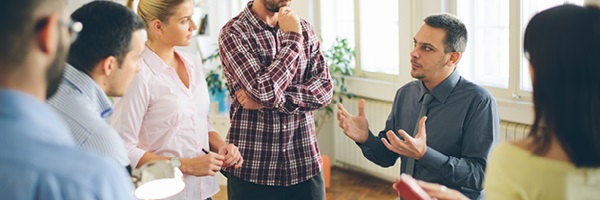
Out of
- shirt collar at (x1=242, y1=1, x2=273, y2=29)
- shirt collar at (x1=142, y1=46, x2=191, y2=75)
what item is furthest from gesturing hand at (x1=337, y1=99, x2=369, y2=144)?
shirt collar at (x1=142, y1=46, x2=191, y2=75)

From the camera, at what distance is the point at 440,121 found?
2723 mm

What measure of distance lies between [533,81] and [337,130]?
15.4 ft

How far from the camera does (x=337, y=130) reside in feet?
20.0

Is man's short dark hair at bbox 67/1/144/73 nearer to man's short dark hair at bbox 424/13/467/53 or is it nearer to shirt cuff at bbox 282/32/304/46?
shirt cuff at bbox 282/32/304/46

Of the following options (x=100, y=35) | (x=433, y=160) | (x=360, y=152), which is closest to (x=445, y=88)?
(x=433, y=160)

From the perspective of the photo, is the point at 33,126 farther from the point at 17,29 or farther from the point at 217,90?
the point at 217,90

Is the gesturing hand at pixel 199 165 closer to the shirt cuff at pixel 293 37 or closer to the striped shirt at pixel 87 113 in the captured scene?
the shirt cuff at pixel 293 37

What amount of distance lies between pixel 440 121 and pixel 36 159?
6.52 feet

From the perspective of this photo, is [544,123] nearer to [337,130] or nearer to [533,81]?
[533,81]

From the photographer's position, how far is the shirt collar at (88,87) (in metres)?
1.62

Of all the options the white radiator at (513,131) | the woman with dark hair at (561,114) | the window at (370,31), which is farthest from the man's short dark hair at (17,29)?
the window at (370,31)

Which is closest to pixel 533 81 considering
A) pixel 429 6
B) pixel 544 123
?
pixel 544 123

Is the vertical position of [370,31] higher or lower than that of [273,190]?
higher

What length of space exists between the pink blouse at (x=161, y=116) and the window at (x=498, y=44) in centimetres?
232
